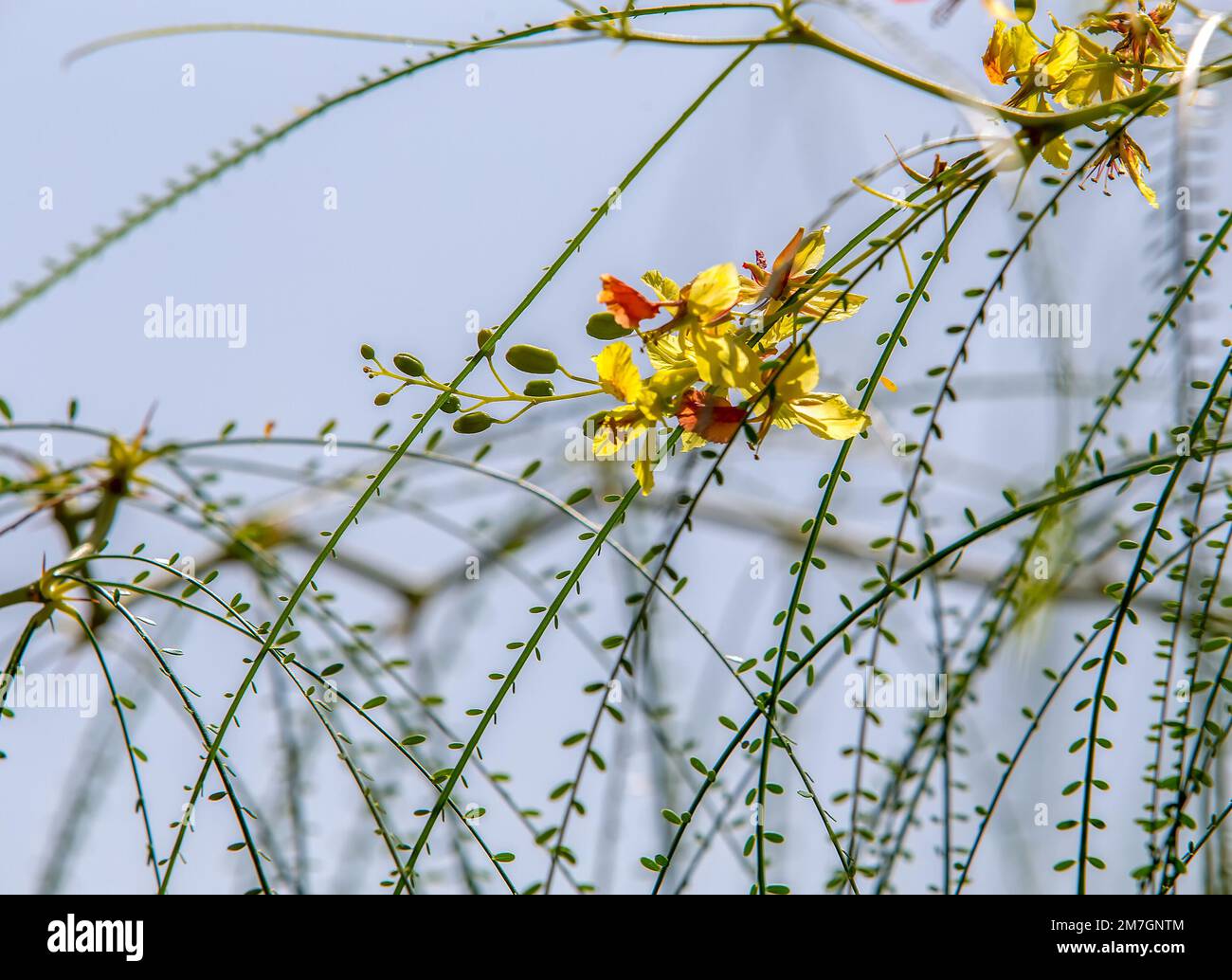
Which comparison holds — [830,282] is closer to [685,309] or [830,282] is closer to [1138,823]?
[685,309]

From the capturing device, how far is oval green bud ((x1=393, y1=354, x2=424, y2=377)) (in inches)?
23.0

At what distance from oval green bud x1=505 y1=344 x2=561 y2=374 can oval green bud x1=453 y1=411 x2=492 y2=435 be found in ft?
0.11

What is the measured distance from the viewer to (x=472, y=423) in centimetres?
60

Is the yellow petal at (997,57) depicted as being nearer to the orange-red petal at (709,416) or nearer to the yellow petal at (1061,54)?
the yellow petal at (1061,54)

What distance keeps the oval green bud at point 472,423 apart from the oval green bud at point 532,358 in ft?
0.11

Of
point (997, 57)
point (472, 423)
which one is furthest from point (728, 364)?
point (997, 57)

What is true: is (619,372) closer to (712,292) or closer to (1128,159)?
(712,292)

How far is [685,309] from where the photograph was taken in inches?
23.9

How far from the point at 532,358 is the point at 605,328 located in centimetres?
4
